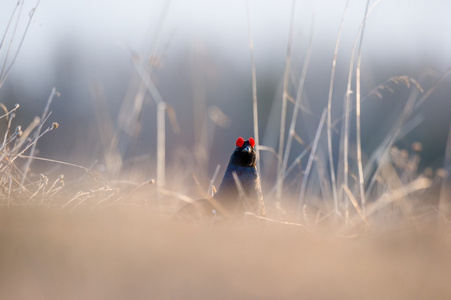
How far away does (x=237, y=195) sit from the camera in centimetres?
388

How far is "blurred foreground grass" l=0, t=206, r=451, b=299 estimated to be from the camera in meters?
2.34

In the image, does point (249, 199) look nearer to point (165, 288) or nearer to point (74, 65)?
point (165, 288)

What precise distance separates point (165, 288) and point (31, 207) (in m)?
0.87

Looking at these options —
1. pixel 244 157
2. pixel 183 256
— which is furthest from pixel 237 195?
pixel 183 256

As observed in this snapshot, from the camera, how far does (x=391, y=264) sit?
2.88m

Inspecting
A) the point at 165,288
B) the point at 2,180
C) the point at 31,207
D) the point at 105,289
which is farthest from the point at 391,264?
the point at 2,180

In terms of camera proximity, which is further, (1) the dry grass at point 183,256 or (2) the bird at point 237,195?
(2) the bird at point 237,195

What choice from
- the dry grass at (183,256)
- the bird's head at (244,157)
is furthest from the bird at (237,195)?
the dry grass at (183,256)

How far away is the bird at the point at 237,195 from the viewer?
3.68 m

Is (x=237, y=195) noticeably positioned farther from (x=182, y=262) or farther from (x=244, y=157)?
(x=182, y=262)

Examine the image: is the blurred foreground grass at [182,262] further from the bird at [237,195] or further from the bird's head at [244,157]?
the bird's head at [244,157]

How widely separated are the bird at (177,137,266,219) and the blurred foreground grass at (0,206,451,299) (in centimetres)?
55

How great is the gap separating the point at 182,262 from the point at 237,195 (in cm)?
137

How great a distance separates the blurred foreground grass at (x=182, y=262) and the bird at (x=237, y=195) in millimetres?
553
